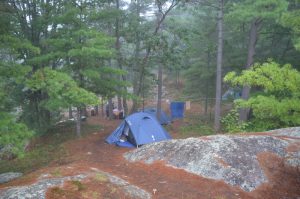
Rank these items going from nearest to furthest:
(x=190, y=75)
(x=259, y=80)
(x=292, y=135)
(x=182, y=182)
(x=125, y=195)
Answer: (x=125, y=195) → (x=182, y=182) → (x=292, y=135) → (x=259, y=80) → (x=190, y=75)

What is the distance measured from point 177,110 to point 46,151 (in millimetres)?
15534

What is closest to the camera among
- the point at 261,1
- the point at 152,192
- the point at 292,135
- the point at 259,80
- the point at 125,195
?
the point at 125,195

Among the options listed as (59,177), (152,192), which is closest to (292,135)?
(152,192)

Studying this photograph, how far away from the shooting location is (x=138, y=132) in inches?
594

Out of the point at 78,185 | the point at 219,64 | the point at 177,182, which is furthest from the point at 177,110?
the point at 78,185

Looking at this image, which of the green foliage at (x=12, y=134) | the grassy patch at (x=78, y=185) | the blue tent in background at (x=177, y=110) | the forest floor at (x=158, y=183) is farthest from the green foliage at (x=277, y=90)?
the blue tent in background at (x=177, y=110)

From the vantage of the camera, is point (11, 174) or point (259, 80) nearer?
point (11, 174)

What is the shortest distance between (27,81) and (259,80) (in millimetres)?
8974

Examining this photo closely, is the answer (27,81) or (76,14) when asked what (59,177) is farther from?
(76,14)

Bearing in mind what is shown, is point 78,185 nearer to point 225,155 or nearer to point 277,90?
point 225,155

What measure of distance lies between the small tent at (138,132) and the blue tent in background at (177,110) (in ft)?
42.0

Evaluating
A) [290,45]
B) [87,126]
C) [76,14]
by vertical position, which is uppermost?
[76,14]

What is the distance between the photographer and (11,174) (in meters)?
11.2

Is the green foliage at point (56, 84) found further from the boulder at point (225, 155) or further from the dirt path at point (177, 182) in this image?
the boulder at point (225, 155)
